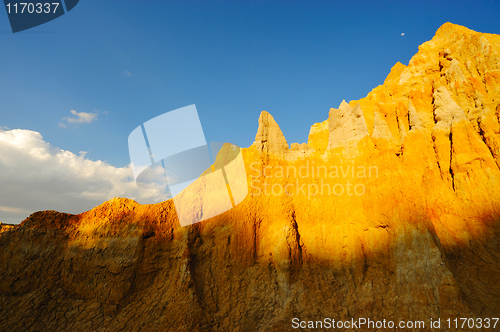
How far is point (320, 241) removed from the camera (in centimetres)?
2000

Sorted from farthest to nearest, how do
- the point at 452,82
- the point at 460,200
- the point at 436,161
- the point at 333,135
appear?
1. the point at 333,135
2. the point at 452,82
3. the point at 436,161
4. the point at 460,200

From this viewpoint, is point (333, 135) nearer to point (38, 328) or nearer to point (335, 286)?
point (335, 286)

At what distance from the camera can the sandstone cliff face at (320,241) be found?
53.1 feet

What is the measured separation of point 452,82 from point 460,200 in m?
11.5

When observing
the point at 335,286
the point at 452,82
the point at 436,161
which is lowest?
the point at 335,286

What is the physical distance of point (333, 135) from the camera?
24.1 metres

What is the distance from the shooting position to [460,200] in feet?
60.5

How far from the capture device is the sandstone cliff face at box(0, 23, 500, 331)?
1619 cm

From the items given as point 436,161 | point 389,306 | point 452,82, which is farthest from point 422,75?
point 389,306

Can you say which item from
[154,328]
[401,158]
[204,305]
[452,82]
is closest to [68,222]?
[154,328]

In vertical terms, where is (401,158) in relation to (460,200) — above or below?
above

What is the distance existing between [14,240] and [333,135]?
29.8 meters

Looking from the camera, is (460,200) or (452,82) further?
(452,82)

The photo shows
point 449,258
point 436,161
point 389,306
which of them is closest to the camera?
point 389,306
